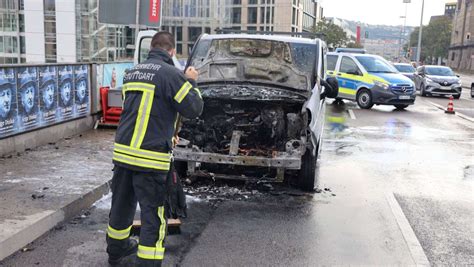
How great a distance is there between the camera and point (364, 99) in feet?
56.5

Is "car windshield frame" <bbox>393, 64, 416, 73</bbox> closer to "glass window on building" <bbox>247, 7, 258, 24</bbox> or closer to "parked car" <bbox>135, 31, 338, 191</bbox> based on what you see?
"parked car" <bbox>135, 31, 338, 191</bbox>

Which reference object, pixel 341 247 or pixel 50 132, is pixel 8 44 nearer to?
pixel 50 132

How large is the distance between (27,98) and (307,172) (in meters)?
4.56

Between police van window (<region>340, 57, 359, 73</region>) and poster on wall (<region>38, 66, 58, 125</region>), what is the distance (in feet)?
37.5

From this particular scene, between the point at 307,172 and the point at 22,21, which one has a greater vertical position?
the point at 22,21

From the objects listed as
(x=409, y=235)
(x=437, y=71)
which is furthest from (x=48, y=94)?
(x=437, y=71)

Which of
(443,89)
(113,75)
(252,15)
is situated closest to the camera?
(113,75)

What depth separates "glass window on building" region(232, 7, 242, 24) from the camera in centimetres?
8561

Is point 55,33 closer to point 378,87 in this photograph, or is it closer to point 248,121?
point 378,87

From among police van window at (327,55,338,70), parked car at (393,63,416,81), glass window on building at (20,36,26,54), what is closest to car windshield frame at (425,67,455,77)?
parked car at (393,63,416,81)

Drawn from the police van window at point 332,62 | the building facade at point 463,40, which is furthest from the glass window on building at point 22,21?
the building facade at point 463,40

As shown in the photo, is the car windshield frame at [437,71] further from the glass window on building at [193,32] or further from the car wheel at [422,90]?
the glass window on building at [193,32]

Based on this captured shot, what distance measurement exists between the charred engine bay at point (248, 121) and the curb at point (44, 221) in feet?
4.76

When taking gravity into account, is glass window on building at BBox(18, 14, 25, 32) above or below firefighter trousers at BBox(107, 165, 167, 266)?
above
